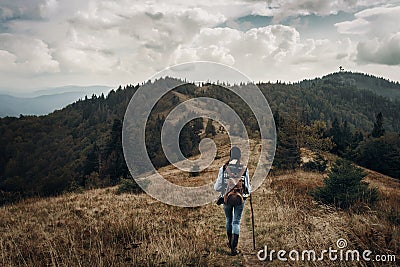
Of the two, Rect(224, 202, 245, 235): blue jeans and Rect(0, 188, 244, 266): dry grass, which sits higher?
Rect(224, 202, 245, 235): blue jeans

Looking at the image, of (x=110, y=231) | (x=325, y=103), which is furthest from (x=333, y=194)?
(x=325, y=103)

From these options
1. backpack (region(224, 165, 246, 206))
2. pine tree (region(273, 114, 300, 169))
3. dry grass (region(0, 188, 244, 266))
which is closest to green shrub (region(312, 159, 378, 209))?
dry grass (region(0, 188, 244, 266))

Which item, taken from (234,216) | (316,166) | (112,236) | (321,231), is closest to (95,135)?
(316,166)

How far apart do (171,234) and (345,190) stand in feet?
22.2

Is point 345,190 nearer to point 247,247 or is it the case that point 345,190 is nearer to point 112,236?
point 247,247

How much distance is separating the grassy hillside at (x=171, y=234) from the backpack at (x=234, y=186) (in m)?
1.26

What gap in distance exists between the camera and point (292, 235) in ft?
21.4

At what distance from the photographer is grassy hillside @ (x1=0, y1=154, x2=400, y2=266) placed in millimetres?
5375

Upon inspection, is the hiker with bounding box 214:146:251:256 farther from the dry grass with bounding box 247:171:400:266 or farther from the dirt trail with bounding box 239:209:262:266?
the dry grass with bounding box 247:171:400:266

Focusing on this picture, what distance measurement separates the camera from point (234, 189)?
20.1 ft

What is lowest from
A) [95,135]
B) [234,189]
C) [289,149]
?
[234,189]

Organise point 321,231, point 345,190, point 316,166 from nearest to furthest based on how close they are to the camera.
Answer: point 321,231 < point 345,190 < point 316,166

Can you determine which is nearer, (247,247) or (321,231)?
(321,231)

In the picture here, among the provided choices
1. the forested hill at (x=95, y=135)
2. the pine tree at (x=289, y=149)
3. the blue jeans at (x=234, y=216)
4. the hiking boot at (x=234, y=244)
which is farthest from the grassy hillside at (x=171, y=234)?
the pine tree at (x=289, y=149)
